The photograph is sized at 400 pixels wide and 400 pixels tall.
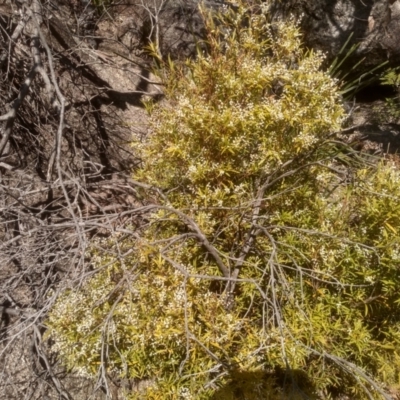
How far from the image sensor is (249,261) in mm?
2193

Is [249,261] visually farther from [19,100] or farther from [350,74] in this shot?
[350,74]

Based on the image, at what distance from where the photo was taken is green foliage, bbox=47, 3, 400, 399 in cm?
199

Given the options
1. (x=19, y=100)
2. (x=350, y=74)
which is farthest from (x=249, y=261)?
(x=350, y=74)

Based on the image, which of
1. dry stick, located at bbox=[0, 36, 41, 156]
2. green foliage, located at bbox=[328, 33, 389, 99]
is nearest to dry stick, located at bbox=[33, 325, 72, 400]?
dry stick, located at bbox=[0, 36, 41, 156]

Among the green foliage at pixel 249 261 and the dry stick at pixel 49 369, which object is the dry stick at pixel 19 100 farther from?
the dry stick at pixel 49 369

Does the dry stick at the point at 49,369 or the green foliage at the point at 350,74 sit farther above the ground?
the green foliage at the point at 350,74

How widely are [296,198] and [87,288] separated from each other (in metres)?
1.08

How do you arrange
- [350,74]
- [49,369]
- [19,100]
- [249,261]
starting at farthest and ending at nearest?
[350,74]
[19,100]
[249,261]
[49,369]

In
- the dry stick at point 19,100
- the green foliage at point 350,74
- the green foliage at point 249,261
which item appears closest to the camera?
the green foliage at point 249,261

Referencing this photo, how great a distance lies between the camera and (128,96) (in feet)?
10.5

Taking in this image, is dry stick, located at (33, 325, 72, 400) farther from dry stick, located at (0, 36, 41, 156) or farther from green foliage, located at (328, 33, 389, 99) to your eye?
green foliage, located at (328, 33, 389, 99)

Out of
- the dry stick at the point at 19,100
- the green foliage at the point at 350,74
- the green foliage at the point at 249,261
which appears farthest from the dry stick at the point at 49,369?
the green foliage at the point at 350,74

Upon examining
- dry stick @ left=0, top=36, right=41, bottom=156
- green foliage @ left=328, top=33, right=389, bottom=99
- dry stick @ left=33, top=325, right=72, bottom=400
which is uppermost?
green foliage @ left=328, top=33, right=389, bottom=99

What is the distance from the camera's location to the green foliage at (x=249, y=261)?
1.99 meters
